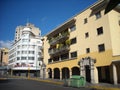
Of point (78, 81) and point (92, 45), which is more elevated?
point (92, 45)

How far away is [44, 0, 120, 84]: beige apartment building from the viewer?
2517 centimetres

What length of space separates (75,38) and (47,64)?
52.1ft

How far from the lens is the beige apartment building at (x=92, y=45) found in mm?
25172

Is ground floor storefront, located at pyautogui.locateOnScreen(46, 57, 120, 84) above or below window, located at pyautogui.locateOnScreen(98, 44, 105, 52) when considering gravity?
below

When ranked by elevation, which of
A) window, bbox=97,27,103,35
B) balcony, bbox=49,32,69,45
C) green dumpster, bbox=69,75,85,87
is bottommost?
green dumpster, bbox=69,75,85,87

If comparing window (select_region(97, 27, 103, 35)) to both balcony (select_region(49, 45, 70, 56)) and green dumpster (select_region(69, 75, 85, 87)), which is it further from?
green dumpster (select_region(69, 75, 85, 87))

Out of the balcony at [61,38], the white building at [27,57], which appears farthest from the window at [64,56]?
the white building at [27,57]

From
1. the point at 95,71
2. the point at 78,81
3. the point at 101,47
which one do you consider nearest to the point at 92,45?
the point at 101,47

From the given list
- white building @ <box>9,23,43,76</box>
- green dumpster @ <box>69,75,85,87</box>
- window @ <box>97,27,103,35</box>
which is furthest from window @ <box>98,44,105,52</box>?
white building @ <box>9,23,43,76</box>

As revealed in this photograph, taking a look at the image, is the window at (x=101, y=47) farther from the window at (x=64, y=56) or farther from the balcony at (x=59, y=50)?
the window at (x=64, y=56)

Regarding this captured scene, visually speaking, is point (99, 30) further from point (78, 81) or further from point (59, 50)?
point (59, 50)

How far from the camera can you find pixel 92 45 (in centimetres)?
2844

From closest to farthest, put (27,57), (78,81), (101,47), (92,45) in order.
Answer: (78,81), (101,47), (92,45), (27,57)

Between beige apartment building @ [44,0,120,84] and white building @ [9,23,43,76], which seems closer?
beige apartment building @ [44,0,120,84]
